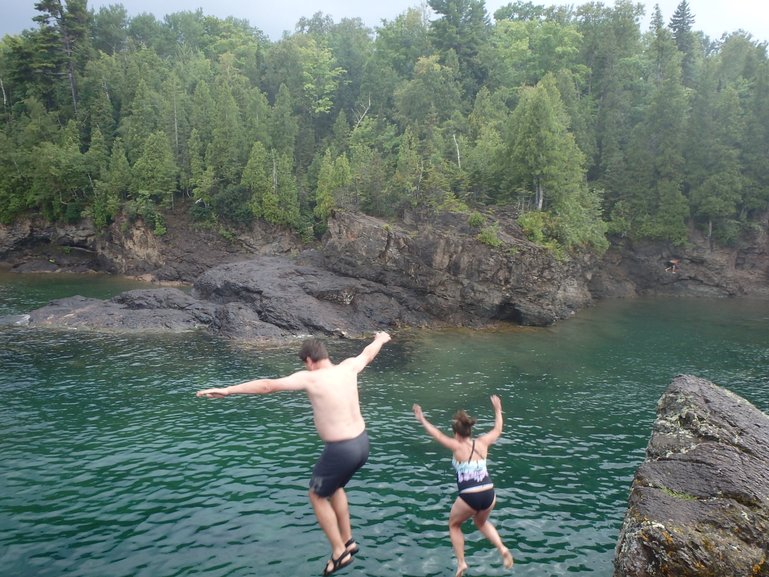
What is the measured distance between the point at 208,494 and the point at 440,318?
82.2 feet

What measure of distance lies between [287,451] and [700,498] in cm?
1060

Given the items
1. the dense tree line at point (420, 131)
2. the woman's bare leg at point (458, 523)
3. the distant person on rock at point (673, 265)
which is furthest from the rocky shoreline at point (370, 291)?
the woman's bare leg at point (458, 523)

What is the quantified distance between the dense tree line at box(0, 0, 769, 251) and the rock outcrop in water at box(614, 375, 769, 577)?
25594mm

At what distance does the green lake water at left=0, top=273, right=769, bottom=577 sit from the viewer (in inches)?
421

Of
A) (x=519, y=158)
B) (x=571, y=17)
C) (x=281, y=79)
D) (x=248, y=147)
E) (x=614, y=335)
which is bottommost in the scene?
(x=614, y=335)

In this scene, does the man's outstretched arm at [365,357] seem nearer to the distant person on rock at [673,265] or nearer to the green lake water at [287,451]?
the green lake water at [287,451]

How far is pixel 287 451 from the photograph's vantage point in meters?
16.1

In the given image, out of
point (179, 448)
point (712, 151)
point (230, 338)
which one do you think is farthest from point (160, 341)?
point (712, 151)

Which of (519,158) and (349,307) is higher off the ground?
(519,158)

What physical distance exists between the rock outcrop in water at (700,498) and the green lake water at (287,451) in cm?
155

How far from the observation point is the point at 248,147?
58812 mm

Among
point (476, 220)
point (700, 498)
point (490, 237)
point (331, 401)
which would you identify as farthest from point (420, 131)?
point (331, 401)

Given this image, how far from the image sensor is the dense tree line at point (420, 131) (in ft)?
138

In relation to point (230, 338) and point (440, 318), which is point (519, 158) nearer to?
point (440, 318)
